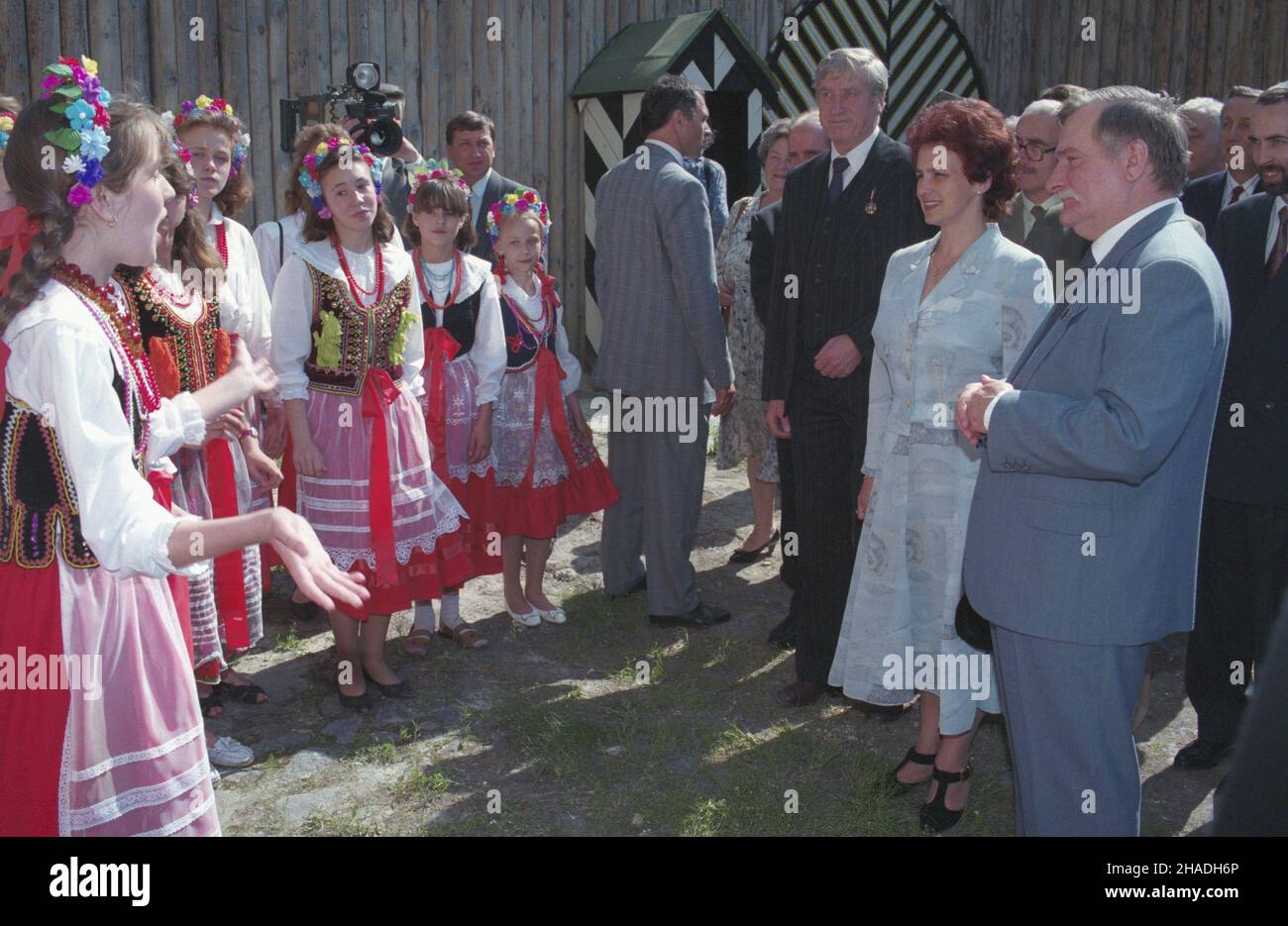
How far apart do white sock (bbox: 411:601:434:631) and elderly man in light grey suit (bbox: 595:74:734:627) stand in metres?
1.00

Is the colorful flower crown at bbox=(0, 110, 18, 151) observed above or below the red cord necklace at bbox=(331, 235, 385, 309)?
above

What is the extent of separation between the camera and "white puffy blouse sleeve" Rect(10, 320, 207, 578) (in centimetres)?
213

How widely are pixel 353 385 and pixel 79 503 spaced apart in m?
2.05

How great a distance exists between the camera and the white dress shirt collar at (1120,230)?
2.55m

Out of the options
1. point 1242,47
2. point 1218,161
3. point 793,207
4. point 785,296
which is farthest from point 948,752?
point 1242,47

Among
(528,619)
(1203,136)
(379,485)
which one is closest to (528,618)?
(528,619)

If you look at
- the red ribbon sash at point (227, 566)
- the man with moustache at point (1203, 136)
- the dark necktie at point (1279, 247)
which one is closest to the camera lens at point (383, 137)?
the red ribbon sash at point (227, 566)

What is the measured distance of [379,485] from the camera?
422cm

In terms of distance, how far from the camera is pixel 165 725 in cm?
241

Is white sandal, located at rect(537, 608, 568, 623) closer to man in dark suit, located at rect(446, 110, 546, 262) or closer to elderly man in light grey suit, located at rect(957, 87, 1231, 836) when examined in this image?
man in dark suit, located at rect(446, 110, 546, 262)

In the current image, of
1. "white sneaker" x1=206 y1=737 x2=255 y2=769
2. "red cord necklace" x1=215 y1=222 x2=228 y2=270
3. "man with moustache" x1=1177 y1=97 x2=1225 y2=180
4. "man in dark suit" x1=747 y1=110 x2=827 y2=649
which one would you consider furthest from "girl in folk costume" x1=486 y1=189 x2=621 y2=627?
"man with moustache" x1=1177 y1=97 x2=1225 y2=180

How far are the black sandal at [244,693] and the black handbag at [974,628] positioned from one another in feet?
8.99

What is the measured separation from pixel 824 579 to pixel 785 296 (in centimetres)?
113

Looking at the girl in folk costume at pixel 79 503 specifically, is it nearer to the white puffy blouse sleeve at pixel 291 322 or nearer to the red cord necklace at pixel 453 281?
the white puffy blouse sleeve at pixel 291 322
